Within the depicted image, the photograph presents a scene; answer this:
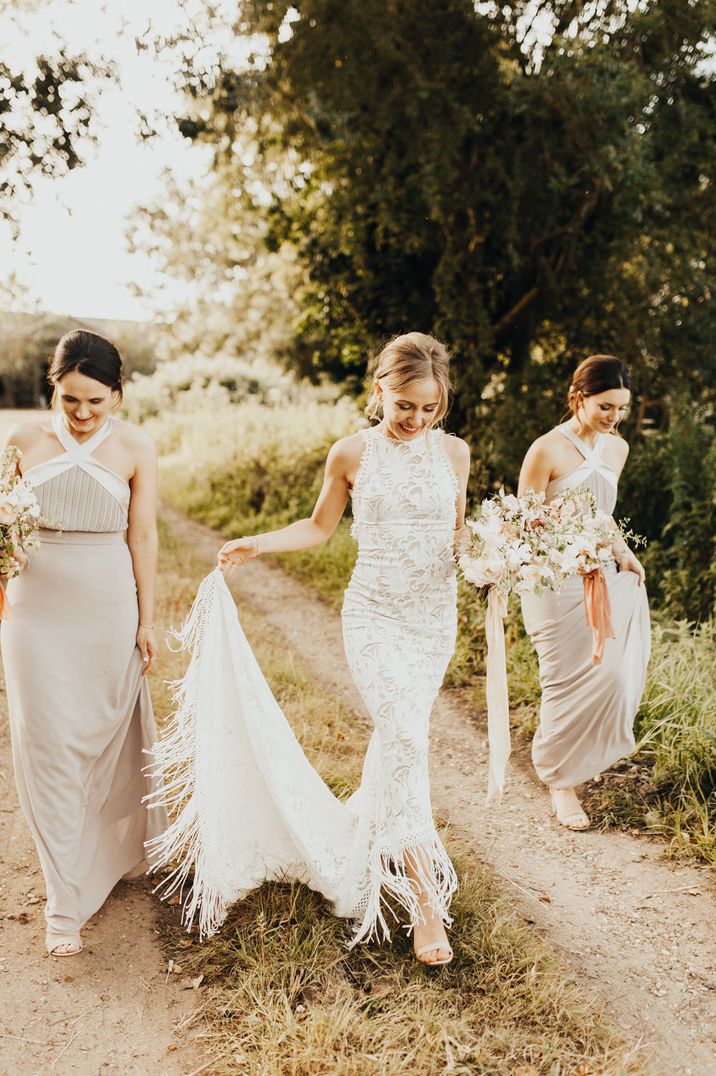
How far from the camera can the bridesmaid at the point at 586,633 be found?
15.8 feet

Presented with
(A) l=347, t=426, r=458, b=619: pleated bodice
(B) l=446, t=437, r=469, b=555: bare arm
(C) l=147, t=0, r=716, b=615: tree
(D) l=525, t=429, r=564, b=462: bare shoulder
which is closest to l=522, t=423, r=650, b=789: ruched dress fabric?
(D) l=525, t=429, r=564, b=462: bare shoulder

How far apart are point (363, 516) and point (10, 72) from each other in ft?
22.2

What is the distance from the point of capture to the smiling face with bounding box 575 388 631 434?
4767 mm

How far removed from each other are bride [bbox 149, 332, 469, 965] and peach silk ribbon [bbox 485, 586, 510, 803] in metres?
0.23

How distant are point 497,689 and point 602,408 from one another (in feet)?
6.05

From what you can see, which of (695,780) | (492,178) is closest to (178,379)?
(492,178)

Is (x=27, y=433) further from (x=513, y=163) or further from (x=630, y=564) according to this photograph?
(x=513, y=163)

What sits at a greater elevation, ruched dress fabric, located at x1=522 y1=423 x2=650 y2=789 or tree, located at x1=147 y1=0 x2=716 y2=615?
tree, located at x1=147 y1=0 x2=716 y2=615

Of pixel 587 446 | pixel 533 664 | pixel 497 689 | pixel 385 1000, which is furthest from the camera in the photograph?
pixel 533 664

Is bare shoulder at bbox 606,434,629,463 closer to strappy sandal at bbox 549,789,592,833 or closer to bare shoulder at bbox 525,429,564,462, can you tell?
bare shoulder at bbox 525,429,564,462

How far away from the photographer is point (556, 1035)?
3.17m

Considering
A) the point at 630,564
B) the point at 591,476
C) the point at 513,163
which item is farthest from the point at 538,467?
the point at 513,163

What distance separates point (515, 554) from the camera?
3.71m

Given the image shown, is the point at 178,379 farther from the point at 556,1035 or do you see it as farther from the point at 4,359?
the point at 556,1035
